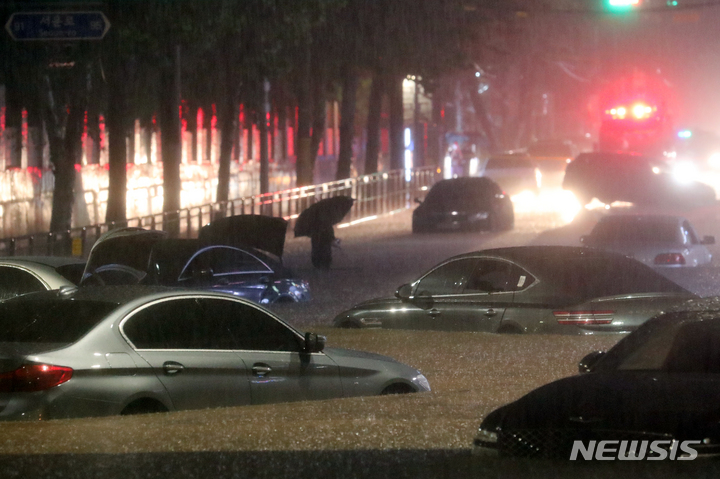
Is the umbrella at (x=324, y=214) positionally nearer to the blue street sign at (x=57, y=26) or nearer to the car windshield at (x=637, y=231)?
the car windshield at (x=637, y=231)

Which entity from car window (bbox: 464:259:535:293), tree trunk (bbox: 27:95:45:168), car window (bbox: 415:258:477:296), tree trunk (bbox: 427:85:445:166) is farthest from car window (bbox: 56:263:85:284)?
tree trunk (bbox: 427:85:445:166)

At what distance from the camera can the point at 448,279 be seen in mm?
12977

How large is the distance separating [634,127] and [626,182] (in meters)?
26.3

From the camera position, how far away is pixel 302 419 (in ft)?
26.4

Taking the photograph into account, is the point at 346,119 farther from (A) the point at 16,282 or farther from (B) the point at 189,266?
(A) the point at 16,282

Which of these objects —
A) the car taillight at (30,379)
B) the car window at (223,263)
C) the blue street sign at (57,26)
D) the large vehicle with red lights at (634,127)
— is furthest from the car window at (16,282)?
the large vehicle with red lights at (634,127)

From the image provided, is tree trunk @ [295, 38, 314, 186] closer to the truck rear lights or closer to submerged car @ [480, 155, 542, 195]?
submerged car @ [480, 155, 542, 195]

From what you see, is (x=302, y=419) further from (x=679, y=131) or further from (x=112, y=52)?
(x=679, y=131)

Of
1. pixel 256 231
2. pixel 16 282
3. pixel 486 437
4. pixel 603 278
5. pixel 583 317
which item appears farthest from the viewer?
pixel 256 231

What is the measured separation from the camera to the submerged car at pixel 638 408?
5262 millimetres

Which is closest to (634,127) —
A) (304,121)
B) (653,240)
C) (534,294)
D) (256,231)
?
(304,121)

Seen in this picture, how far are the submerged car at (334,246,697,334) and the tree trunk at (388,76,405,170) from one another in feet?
105

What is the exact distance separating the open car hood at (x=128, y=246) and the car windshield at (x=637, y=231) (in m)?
8.06

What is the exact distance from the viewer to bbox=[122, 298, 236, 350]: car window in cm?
800
